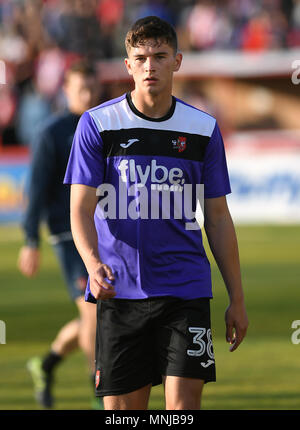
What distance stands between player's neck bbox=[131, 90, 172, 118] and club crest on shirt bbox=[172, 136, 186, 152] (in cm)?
15

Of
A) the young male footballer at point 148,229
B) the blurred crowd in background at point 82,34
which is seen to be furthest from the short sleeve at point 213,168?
the blurred crowd in background at point 82,34

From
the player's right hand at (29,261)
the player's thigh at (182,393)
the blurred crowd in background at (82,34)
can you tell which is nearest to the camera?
the player's thigh at (182,393)

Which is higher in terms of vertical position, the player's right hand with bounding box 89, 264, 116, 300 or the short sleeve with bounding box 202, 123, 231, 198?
the short sleeve with bounding box 202, 123, 231, 198

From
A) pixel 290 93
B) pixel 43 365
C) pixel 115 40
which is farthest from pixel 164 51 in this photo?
pixel 290 93

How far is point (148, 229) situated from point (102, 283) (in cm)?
53

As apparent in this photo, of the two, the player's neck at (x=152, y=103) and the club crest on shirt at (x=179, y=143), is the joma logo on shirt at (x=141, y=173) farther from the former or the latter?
the player's neck at (x=152, y=103)

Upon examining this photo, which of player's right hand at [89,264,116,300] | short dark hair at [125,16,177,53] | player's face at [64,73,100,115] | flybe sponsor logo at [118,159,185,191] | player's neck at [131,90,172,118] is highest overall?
player's face at [64,73,100,115]

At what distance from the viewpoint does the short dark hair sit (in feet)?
15.8

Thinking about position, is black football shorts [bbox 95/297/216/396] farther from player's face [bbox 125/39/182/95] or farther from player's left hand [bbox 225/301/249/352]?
player's face [bbox 125/39/182/95]

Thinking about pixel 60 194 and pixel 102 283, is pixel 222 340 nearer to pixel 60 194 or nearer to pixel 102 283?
pixel 60 194

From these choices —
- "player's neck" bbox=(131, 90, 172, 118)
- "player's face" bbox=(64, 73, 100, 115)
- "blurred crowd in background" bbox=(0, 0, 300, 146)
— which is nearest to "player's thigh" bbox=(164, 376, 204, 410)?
"player's neck" bbox=(131, 90, 172, 118)

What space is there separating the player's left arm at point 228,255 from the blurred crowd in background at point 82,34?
2162cm

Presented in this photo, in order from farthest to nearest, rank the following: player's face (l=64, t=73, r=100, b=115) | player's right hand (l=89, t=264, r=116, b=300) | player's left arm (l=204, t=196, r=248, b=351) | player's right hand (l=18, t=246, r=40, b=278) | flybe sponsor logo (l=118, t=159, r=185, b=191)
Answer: player's right hand (l=18, t=246, r=40, b=278) → player's face (l=64, t=73, r=100, b=115) → player's left arm (l=204, t=196, r=248, b=351) → flybe sponsor logo (l=118, t=159, r=185, b=191) → player's right hand (l=89, t=264, r=116, b=300)

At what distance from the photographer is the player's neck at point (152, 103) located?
4887 millimetres
